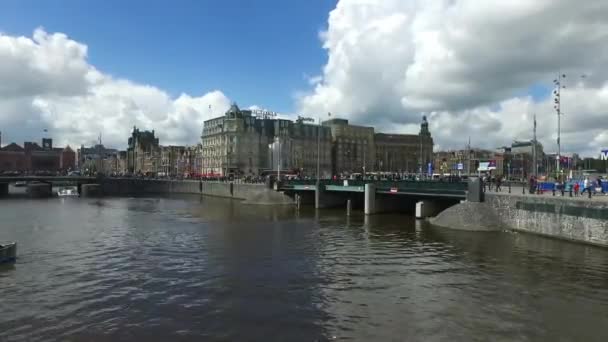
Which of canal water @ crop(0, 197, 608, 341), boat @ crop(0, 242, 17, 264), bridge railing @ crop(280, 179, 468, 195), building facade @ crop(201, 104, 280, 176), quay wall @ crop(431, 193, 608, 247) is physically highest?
building facade @ crop(201, 104, 280, 176)

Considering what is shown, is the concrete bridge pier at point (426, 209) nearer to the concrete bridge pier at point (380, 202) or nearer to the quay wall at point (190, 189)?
the concrete bridge pier at point (380, 202)

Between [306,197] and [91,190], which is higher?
[306,197]

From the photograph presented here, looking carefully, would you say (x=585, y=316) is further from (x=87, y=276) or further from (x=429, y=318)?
(x=87, y=276)

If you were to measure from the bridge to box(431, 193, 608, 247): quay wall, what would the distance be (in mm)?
3276

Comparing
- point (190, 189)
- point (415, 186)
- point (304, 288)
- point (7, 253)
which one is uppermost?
point (415, 186)

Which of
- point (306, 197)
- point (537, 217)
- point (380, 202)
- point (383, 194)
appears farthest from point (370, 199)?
point (537, 217)

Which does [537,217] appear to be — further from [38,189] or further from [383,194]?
[38,189]

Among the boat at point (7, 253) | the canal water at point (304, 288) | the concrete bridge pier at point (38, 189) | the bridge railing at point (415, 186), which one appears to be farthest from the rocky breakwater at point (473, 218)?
the concrete bridge pier at point (38, 189)

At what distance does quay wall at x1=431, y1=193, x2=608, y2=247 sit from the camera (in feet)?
124

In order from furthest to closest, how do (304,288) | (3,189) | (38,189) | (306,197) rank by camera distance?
(3,189) < (38,189) < (306,197) < (304,288)

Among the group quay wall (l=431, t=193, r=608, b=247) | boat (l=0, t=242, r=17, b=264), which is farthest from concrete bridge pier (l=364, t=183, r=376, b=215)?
boat (l=0, t=242, r=17, b=264)

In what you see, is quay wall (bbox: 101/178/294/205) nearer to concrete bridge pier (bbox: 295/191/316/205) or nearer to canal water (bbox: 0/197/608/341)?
concrete bridge pier (bbox: 295/191/316/205)

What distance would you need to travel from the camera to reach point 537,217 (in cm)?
4375

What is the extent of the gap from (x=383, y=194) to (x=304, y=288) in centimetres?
4744
